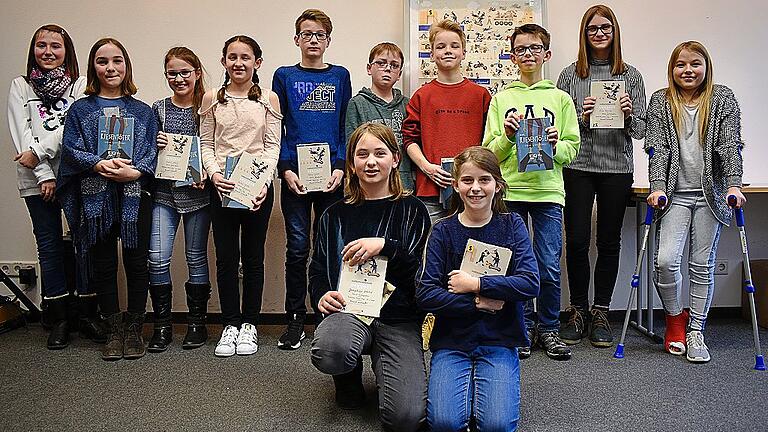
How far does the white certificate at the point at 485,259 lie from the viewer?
2.18m

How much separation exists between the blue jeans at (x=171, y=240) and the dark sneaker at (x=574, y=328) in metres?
1.86

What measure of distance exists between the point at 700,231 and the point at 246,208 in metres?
2.18

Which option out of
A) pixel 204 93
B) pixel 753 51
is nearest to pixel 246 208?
pixel 204 93

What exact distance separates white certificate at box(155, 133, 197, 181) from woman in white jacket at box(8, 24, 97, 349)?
0.61 metres

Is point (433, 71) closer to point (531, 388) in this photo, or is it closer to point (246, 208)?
point (246, 208)

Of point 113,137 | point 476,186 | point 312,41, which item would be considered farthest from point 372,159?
point 113,137

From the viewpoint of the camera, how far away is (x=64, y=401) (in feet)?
8.14

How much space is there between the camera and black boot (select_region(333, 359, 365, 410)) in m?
2.36

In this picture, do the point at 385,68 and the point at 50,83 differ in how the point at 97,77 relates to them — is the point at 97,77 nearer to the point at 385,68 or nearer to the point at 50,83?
the point at 50,83

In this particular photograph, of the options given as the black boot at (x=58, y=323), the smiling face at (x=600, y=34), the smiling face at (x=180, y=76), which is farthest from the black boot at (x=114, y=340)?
the smiling face at (x=600, y=34)

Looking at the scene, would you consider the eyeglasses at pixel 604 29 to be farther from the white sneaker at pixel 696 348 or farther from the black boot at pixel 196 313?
the black boot at pixel 196 313

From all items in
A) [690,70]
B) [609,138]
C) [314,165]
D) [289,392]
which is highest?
[690,70]

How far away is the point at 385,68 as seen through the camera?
312 centimetres

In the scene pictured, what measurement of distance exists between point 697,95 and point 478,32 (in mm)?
1269
